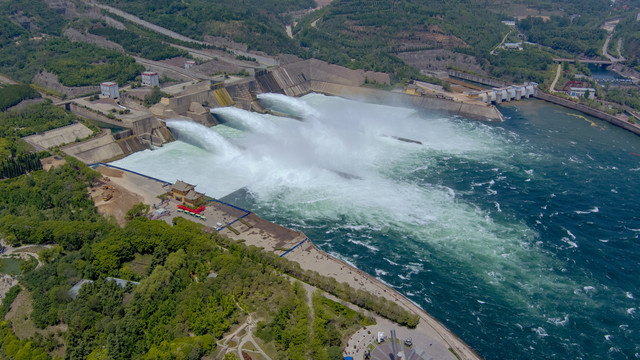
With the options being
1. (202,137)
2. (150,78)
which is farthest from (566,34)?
(202,137)

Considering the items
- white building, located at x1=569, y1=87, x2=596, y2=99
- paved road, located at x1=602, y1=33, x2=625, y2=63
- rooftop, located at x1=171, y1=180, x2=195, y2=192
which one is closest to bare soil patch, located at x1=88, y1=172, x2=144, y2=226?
rooftop, located at x1=171, y1=180, x2=195, y2=192

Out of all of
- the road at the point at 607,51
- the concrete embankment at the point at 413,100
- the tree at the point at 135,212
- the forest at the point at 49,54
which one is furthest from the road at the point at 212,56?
the road at the point at 607,51

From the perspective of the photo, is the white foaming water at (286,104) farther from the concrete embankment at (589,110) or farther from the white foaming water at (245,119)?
the concrete embankment at (589,110)

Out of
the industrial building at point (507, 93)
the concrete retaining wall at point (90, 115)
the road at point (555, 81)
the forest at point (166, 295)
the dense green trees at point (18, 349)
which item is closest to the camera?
the dense green trees at point (18, 349)

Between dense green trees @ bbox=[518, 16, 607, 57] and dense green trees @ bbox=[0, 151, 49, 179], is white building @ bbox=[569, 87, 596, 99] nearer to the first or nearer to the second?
dense green trees @ bbox=[518, 16, 607, 57]

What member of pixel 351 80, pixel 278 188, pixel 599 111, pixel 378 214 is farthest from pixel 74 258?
pixel 599 111

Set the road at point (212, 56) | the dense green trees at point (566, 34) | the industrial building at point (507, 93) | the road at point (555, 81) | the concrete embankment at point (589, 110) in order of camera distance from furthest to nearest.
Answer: the dense green trees at point (566, 34), the road at point (555, 81), the road at point (212, 56), the industrial building at point (507, 93), the concrete embankment at point (589, 110)

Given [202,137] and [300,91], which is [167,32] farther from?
[202,137]
